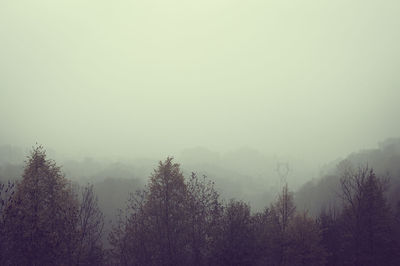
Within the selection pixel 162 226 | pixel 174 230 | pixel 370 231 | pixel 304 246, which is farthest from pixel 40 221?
pixel 370 231

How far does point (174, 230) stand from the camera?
30.5 metres

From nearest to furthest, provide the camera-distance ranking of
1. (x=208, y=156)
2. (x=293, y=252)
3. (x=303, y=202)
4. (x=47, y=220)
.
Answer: (x=47, y=220) < (x=293, y=252) < (x=303, y=202) < (x=208, y=156)

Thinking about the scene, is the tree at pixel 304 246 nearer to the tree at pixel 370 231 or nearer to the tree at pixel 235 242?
the tree at pixel 370 231

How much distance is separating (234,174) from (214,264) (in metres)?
117

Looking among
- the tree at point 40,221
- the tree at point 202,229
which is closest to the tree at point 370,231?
the tree at point 202,229

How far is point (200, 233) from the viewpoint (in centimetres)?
3148

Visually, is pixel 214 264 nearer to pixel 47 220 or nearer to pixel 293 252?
pixel 293 252

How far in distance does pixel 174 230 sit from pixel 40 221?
1167cm

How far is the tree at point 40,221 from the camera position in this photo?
910 inches

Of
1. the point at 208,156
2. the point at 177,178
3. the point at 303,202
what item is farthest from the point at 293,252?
the point at 208,156

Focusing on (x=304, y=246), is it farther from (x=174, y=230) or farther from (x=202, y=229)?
(x=174, y=230)

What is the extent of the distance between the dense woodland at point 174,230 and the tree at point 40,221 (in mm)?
74

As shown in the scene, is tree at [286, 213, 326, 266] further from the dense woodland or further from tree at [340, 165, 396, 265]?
tree at [340, 165, 396, 265]

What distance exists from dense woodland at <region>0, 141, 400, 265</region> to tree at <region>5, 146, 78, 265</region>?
0.24 feet
